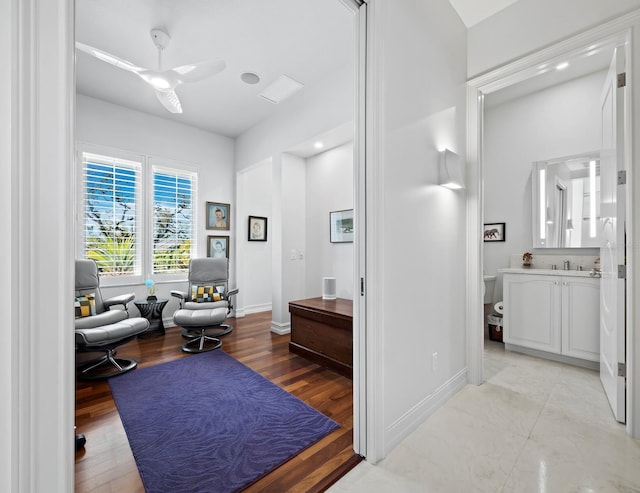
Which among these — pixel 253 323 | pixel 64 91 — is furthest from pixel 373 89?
pixel 253 323

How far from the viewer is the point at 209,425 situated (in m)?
1.94

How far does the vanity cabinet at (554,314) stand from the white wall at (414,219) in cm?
120

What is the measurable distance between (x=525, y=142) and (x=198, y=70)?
361 centimetres

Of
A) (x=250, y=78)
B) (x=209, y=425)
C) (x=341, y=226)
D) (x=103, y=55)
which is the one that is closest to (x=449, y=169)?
(x=341, y=226)

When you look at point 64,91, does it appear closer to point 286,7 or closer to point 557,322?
point 286,7

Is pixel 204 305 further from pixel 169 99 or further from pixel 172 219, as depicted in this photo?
pixel 169 99

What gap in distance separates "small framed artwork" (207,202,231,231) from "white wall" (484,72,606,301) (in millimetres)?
3878

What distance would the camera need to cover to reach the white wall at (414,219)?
164 cm

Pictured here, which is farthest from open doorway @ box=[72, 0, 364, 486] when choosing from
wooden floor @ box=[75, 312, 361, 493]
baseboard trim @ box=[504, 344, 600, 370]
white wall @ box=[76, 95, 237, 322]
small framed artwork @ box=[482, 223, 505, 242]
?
baseboard trim @ box=[504, 344, 600, 370]

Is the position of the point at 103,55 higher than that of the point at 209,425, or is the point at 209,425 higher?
the point at 103,55

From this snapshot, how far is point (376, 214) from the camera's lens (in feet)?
5.37

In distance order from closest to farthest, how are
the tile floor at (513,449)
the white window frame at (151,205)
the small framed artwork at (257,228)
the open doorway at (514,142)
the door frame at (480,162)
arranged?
1. the tile floor at (513,449)
2. the door frame at (480,162)
3. the open doorway at (514,142)
4. the white window frame at (151,205)
5. the small framed artwork at (257,228)

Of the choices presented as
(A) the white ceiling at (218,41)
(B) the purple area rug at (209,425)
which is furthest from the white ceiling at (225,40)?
(B) the purple area rug at (209,425)

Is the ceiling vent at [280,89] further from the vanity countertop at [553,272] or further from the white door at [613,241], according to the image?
the vanity countertop at [553,272]
